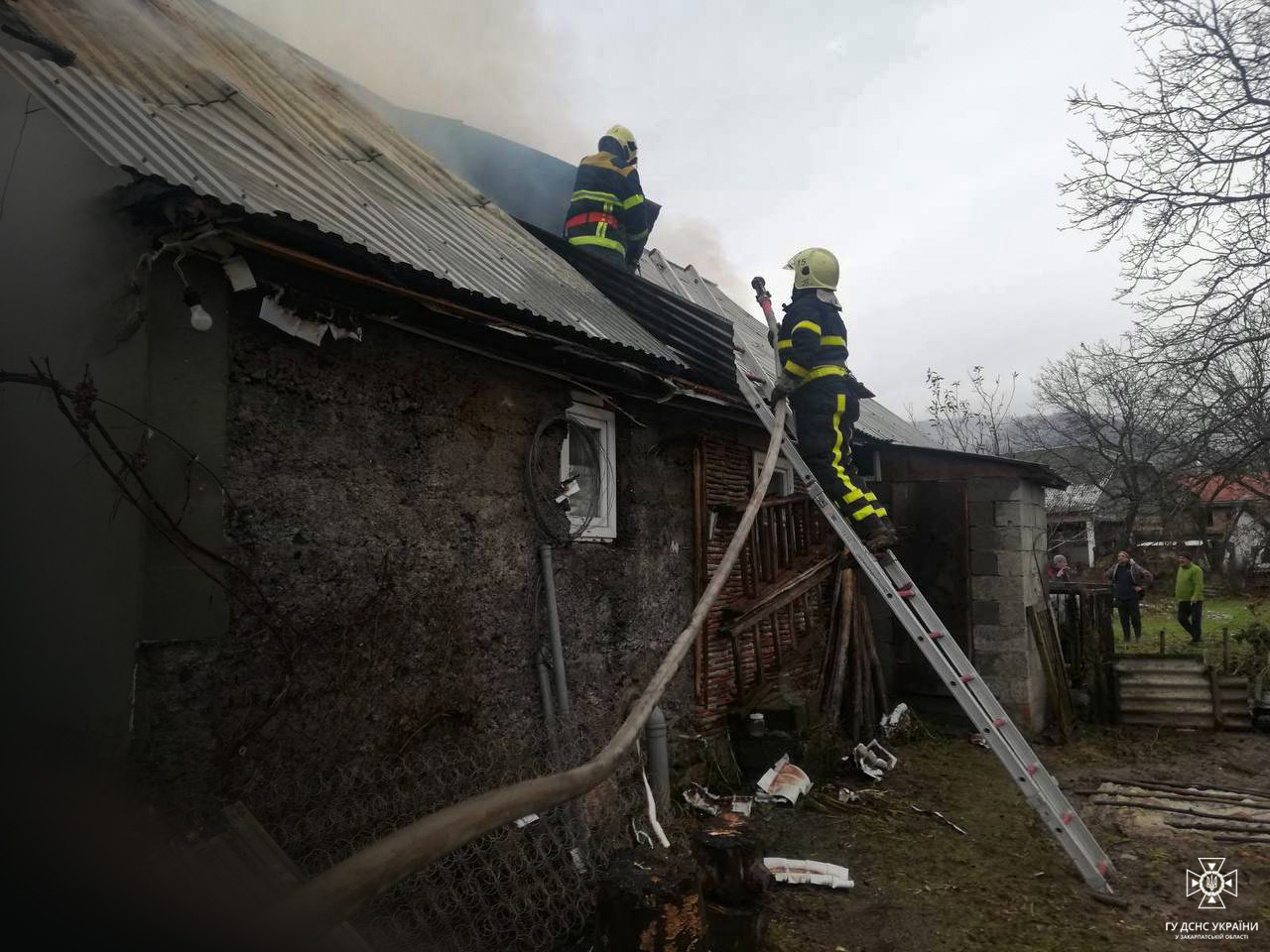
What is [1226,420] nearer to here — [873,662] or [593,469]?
[873,662]

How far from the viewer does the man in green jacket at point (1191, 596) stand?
48.1 feet

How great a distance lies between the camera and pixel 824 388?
5848 millimetres

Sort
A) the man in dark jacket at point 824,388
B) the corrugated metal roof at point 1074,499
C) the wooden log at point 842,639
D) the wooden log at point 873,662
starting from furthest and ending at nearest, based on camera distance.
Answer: the corrugated metal roof at point 1074,499 < the wooden log at point 873,662 < the wooden log at point 842,639 < the man in dark jacket at point 824,388

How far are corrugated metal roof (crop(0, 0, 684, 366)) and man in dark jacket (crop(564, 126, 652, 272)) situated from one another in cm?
108

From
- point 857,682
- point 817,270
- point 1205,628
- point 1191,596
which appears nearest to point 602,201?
point 817,270

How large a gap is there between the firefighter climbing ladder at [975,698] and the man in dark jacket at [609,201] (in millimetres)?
2543

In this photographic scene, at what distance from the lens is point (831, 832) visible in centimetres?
540

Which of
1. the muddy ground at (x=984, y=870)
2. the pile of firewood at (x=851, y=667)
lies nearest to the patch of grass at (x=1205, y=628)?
the muddy ground at (x=984, y=870)

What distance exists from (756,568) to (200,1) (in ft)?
22.8

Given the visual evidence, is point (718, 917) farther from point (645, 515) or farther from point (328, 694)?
point (645, 515)

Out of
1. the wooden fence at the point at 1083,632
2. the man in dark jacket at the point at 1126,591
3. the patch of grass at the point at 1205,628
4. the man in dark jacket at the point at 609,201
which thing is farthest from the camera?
the man in dark jacket at the point at 1126,591

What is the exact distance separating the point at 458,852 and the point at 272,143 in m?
4.12

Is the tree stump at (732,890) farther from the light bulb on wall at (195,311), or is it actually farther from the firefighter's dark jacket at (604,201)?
the firefighter's dark jacket at (604,201)

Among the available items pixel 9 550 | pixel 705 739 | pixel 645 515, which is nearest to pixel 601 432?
pixel 645 515
